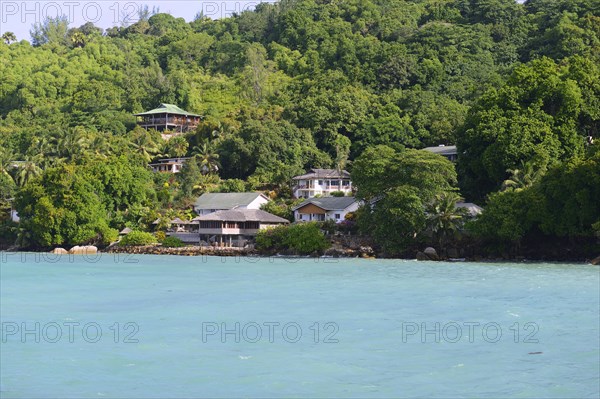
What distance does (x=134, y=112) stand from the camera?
8625 cm

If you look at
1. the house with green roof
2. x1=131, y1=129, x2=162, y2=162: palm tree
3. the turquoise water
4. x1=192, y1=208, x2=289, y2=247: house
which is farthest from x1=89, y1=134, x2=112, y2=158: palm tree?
the turquoise water

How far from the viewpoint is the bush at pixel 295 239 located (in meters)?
49.2

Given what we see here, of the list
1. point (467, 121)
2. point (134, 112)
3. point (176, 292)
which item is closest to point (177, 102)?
point (134, 112)

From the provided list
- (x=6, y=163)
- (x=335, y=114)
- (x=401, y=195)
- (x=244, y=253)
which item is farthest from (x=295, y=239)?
(x=6, y=163)

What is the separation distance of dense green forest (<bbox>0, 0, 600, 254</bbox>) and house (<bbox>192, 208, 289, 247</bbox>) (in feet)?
17.1

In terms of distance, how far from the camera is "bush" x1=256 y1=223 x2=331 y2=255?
49.2 metres

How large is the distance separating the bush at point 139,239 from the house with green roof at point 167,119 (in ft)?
89.2

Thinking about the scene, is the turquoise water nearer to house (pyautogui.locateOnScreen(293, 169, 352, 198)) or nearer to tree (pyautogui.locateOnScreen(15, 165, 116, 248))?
tree (pyautogui.locateOnScreen(15, 165, 116, 248))

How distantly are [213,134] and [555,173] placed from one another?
118 ft

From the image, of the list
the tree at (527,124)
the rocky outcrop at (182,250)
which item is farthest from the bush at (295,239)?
the tree at (527,124)

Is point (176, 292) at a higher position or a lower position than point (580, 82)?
lower

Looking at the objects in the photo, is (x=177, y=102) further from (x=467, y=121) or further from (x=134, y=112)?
(x=467, y=121)

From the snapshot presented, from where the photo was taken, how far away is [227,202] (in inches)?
2274

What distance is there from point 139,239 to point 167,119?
92.9 feet
